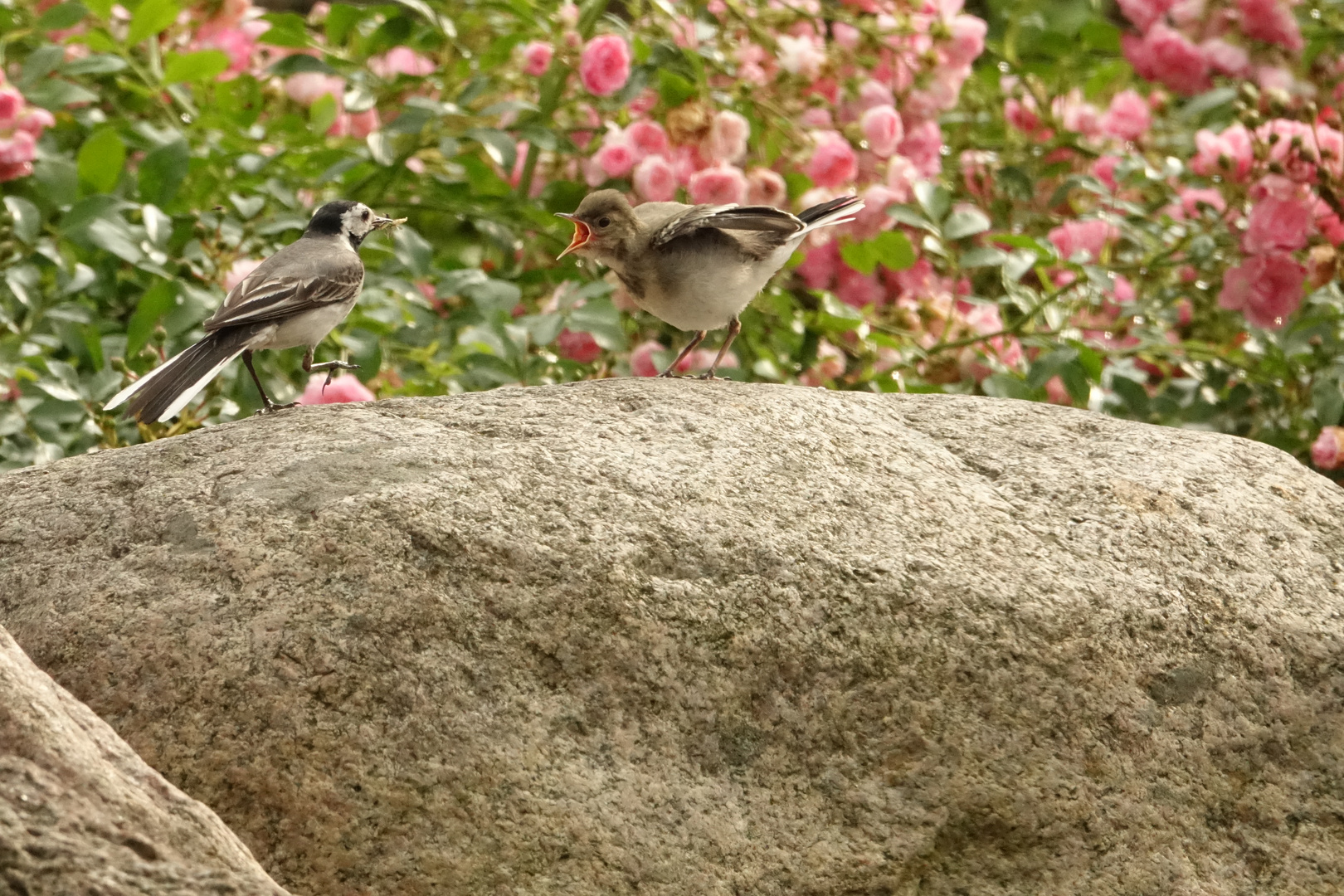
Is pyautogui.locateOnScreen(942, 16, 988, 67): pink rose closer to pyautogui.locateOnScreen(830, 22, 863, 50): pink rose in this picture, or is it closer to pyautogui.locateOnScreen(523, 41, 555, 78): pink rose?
pyautogui.locateOnScreen(830, 22, 863, 50): pink rose

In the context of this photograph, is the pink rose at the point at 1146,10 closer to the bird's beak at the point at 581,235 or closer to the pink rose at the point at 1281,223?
the pink rose at the point at 1281,223

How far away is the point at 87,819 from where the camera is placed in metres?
1.97

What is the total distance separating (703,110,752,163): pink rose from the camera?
4.86 m

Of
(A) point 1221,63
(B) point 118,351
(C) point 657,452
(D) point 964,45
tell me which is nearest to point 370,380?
(B) point 118,351

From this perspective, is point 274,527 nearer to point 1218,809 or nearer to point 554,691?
point 554,691

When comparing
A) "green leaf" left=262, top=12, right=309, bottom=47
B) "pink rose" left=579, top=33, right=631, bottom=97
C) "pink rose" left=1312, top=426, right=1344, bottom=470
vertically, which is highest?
"pink rose" left=579, top=33, right=631, bottom=97

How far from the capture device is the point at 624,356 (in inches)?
193

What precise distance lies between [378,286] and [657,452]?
1.81 metres

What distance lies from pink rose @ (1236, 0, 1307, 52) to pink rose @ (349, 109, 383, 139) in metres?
3.24

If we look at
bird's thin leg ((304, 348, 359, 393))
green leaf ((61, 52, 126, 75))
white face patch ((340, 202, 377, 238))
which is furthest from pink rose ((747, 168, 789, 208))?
green leaf ((61, 52, 126, 75))

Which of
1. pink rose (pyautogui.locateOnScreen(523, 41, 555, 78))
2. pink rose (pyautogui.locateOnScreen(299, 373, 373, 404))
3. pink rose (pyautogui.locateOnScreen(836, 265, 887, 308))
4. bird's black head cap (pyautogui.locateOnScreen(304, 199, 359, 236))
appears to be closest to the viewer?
pink rose (pyautogui.locateOnScreen(299, 373, 373, 404))

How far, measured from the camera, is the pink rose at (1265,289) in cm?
483

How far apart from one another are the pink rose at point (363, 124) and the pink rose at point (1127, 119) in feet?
9.82

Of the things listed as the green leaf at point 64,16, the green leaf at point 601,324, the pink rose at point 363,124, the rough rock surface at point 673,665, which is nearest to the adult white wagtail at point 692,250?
the green leaf at point 601,324
